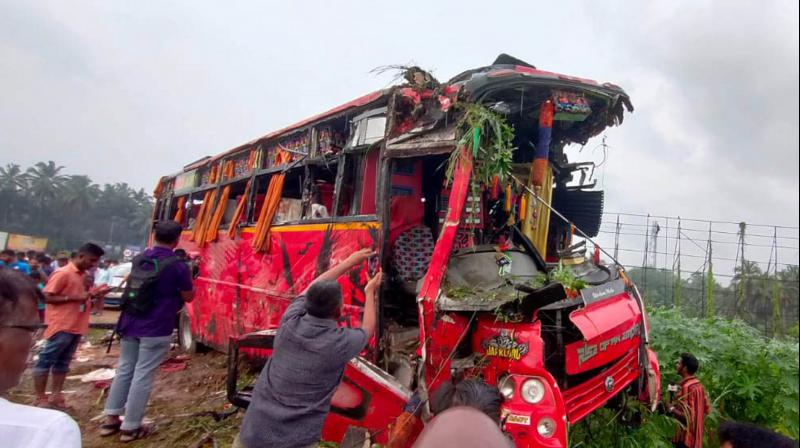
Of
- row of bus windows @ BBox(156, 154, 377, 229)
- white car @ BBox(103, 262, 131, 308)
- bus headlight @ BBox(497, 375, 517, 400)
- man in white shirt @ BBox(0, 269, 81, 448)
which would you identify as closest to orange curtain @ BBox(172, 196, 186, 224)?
row of bus windows @ BBox(156, 154, 377, 229)

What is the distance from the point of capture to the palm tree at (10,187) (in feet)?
161

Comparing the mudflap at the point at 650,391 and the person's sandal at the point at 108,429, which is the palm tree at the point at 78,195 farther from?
the mudflap at the point at 650,391

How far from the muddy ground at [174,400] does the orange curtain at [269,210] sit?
5.96 ft

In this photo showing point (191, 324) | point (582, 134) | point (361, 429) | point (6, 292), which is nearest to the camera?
point (6, 292)

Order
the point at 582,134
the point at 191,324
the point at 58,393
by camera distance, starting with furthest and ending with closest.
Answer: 1. the point at 191,324
2. the point at 582,134
3. the point at 58,393

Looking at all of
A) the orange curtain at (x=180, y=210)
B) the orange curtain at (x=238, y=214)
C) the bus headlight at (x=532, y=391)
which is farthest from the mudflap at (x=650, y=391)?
the orange curtain at (x=180, y=210)

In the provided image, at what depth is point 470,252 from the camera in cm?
A: 412

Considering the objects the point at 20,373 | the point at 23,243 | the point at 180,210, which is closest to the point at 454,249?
the point at 20,373

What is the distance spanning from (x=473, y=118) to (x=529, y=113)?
184 cm

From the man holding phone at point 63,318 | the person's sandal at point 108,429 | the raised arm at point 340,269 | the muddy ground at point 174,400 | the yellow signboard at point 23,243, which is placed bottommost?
the yellow signboard at point 23,243

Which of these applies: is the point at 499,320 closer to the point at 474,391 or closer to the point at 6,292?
the point at 474,391

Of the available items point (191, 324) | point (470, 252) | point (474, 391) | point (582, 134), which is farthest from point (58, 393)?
point (582, 134)

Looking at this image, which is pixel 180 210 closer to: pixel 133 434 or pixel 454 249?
pixel 133 434

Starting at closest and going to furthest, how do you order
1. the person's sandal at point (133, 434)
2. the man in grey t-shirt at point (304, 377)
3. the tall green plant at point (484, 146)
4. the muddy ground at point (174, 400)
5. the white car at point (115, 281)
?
the man in grey t-shirt at point (304, 377) → the tall green plant at point (484, 146) → the person's sandal at point (133, 434) → the muddy ground at point (174, 400) → the white car at point (115, 281)
